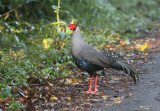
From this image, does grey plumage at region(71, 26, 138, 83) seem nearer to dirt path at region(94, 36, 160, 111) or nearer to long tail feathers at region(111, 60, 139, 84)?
long tail feathers at region(111, 60, 139, 84)

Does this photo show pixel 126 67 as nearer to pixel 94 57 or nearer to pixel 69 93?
pixel 94 57

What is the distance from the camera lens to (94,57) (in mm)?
4688

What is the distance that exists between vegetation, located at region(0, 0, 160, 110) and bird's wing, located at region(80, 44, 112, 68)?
0.86 meters

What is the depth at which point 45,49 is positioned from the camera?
6.30 m

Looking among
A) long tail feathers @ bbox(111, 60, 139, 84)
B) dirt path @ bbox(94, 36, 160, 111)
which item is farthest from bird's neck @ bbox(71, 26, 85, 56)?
dirt path @ bbox(94, 36, 160, 111)

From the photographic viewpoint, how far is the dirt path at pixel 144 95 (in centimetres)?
386

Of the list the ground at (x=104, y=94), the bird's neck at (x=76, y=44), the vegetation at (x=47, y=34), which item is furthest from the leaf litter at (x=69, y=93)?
the bird's neck at (x=76, y=44)

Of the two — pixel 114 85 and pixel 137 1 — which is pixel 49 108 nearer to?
pixel 114 85

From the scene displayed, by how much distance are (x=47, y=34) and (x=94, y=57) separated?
2594 millimetres

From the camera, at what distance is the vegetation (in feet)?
16.7

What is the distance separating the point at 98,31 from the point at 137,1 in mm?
8107

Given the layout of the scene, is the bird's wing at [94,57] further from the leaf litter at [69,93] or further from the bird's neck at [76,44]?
the leaf litter at [69,93]

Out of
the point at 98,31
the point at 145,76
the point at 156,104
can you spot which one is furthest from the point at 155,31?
the point at 156,104

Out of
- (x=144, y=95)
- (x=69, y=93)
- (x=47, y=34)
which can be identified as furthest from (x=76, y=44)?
(x=47, y=34)
